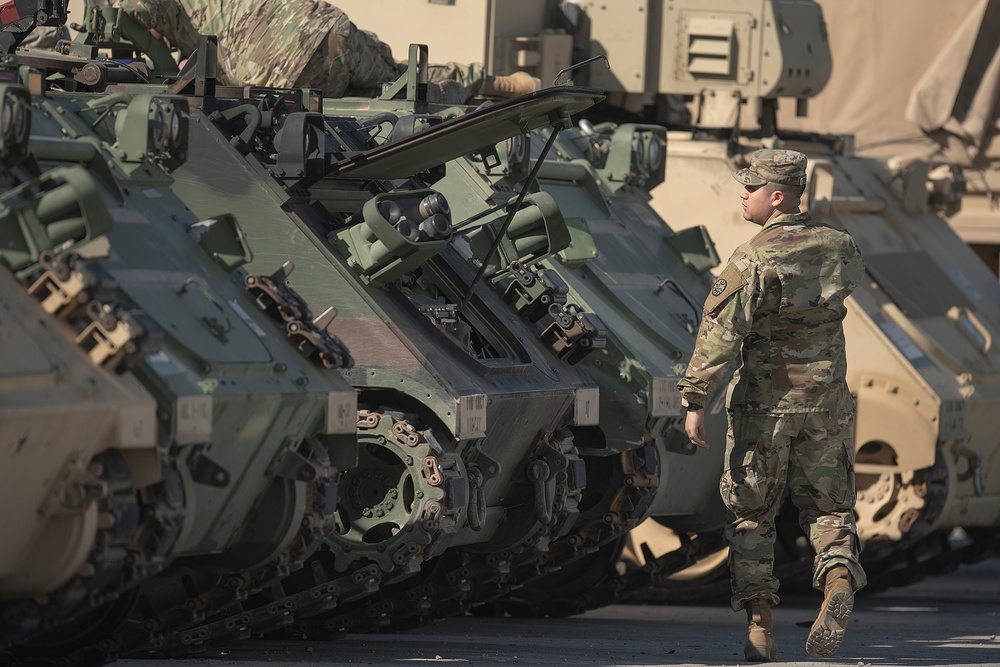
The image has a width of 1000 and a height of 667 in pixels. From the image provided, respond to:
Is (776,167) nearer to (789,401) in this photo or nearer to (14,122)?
(789,401)

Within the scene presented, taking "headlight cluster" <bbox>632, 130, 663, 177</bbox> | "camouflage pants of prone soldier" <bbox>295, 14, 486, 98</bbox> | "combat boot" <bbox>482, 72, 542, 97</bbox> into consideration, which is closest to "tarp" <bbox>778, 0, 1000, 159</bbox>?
"combat boot" <bbox>482, 72, 542, 97</bbox>

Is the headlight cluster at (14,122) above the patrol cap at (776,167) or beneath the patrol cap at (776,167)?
above

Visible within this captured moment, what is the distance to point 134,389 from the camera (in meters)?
6.81

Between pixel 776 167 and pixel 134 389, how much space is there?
2789 millimetres

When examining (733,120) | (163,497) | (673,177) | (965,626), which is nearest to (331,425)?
(163,497)

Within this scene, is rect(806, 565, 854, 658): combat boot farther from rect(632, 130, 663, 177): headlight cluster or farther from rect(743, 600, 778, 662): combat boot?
rect(632, 130, 663, 177): headlight cluster

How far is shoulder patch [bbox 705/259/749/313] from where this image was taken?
26.5 ft

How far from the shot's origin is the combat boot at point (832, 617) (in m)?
8.06

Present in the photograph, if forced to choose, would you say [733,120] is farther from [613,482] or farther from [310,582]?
[310,582]

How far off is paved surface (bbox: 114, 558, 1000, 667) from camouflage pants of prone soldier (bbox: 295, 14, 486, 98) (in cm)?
283

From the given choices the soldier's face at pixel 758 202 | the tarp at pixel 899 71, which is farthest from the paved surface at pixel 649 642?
the tarp at pixel 899 71

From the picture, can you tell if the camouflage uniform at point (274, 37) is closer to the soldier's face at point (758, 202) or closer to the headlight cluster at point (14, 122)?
the soldier's face at point (758, 202)

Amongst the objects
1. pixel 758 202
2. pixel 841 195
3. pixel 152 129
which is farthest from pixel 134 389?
pixel 841 195

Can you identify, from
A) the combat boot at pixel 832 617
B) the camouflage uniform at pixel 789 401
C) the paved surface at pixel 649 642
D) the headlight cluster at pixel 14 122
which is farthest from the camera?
the paved surface at pixel 649 642
